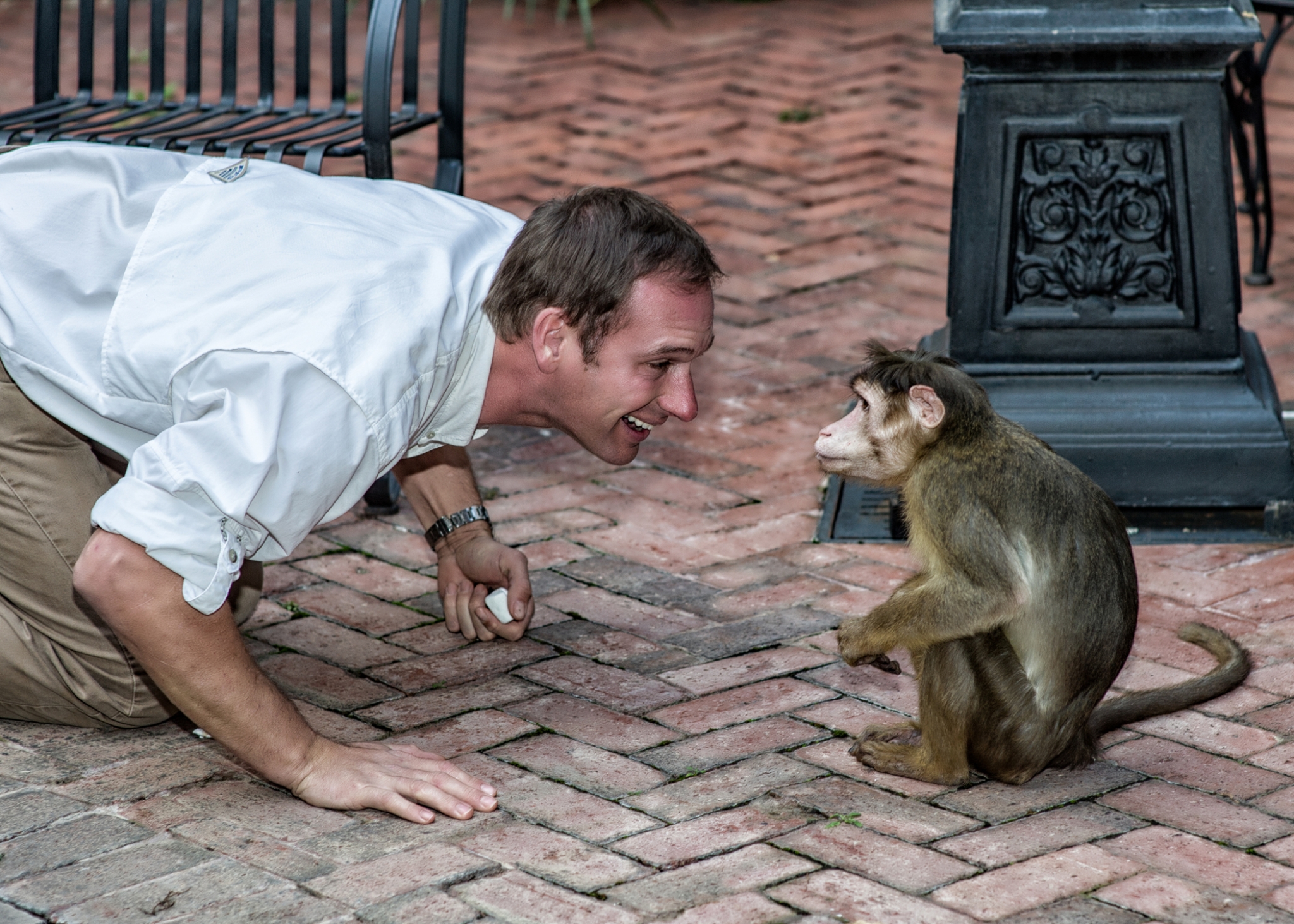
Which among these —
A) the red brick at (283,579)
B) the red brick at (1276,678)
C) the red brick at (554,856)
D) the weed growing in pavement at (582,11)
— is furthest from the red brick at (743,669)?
the weed growing in pavement at (582,11)

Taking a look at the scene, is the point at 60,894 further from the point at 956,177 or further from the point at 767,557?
the point at 956,177

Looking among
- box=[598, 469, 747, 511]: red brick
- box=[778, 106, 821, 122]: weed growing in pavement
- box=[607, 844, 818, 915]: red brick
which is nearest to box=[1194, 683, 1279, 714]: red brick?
box=[607, 844, 818, 915]: red brick

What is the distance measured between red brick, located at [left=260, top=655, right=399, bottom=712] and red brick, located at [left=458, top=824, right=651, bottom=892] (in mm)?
645

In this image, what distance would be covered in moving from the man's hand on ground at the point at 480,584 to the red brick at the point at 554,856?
77 centimetres

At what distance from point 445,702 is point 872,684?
88cm

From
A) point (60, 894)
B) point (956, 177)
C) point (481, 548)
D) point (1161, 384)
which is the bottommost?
point (60, 894)

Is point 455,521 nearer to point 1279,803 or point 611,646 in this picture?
point 611,646

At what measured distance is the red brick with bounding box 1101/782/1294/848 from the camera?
2777mm

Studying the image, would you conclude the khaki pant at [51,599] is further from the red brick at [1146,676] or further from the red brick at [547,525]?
the red brick at [1146,676]

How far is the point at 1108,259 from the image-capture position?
159 inches

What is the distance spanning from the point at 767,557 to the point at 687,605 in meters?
0.33

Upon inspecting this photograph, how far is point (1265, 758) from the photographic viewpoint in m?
3.04

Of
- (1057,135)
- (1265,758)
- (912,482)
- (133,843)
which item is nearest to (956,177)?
(1057,135)

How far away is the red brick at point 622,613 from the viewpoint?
3637 millimetres
